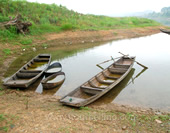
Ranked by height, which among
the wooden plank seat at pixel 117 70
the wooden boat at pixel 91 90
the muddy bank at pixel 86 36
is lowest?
the wooden boat at pixel 91 90

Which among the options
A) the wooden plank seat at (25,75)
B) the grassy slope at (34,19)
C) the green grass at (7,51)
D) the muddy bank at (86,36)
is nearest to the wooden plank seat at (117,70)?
the wooden plank seat at (25,75)

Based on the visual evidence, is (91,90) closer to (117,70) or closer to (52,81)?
(52,81)

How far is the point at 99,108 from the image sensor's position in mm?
6227

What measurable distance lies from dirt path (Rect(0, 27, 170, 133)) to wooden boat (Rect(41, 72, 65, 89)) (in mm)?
689

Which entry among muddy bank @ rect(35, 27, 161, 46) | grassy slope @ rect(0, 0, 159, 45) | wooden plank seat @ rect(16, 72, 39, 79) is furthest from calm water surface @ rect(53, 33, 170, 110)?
grassy slope @ rect(0, 0, 159, 45)

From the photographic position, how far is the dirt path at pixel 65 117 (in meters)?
4.54

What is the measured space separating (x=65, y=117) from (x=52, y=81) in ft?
13.4

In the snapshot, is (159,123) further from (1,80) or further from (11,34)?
(11,34)

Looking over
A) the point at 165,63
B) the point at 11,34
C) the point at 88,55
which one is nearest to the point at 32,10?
the point at 11,34

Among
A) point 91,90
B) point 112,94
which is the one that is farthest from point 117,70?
point 91,90

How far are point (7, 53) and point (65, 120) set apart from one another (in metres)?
11.1

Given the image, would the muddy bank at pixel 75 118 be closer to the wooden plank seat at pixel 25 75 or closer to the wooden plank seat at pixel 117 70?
the wooden plank seat at pixel 25 75

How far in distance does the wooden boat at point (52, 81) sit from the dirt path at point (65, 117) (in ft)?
2.26

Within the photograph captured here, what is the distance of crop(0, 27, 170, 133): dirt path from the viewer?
454 centimetres
